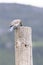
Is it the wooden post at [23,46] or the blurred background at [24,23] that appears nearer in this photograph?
the wooden post at [23,46]

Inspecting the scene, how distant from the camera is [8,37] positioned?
14.7 ft

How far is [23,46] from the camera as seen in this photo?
A: 221 cm

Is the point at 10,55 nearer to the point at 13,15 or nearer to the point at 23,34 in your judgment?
the point at 13,15

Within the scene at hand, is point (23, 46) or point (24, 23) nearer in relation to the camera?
point (23, 46)

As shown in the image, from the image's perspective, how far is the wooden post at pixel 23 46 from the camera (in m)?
2.18

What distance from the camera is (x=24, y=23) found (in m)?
4.12

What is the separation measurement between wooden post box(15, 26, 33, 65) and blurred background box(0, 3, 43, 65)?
1.93 metres

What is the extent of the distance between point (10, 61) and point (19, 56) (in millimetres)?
2156

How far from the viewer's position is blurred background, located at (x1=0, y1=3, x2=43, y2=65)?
14.2 feet

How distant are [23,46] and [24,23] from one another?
6.33ft

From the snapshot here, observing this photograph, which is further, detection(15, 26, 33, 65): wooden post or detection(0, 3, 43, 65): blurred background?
detection(0, 3, 43, 65): blurred background

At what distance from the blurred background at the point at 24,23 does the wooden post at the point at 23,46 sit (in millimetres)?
1925

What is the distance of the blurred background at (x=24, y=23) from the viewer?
434cm

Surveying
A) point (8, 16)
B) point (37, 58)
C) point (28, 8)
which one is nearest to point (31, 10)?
point (28, 8)
